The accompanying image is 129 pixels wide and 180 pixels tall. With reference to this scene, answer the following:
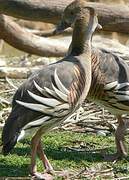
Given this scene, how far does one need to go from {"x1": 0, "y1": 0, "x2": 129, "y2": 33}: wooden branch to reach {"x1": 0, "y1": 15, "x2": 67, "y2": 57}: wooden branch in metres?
1.93

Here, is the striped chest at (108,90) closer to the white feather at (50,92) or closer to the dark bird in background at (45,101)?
the dark bird in background at (45,101)

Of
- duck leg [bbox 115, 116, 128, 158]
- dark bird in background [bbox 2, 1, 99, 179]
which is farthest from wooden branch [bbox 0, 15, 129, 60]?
dark bird in background [bbox 2, 1, 99, 179]

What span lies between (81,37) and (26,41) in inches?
139

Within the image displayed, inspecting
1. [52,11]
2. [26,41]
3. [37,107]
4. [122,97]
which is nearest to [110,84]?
[122,97]

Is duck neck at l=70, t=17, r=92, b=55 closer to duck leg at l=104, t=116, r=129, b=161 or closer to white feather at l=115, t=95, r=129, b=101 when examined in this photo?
white feather at l=115, t=95, r=129, b=101

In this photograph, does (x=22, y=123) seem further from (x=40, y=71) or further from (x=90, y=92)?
(x=90, y=92)

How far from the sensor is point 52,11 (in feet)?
22.1

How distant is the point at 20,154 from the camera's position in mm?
5938

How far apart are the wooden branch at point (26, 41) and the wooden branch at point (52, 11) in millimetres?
1929

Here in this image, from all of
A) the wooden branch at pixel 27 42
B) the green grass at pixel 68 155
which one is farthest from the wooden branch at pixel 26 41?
the green grass at pixel 68 155

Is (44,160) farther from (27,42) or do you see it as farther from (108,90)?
(27,42)

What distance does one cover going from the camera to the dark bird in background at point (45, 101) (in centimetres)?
485

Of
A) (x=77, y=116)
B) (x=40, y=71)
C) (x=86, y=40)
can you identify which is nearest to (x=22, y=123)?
(x=40, y=71)

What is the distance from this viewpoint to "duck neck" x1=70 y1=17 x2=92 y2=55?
5371 mm
